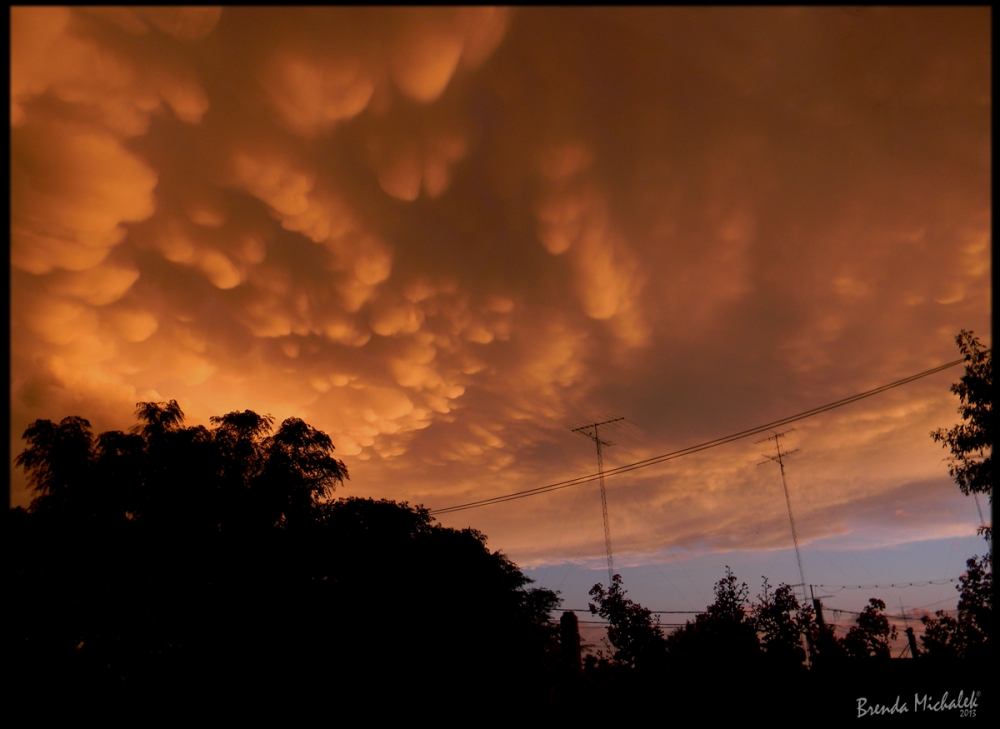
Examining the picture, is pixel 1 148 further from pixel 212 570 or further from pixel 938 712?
pixel 212 570

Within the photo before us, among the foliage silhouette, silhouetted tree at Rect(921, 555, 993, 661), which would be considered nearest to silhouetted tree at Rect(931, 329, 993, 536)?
silhouetted tree at Rect(921, 555, 993, 661)

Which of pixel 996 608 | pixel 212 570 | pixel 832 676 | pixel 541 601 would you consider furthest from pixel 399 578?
pixel 541 601

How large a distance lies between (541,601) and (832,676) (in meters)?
68.3

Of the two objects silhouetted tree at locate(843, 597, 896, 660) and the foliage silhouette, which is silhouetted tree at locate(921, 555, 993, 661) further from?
the foliage silhouette

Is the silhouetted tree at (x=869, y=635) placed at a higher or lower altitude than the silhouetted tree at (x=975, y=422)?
lower

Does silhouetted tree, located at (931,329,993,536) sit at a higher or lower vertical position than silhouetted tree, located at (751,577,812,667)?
higher

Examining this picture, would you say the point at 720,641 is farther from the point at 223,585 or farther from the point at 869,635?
the point at 223,585

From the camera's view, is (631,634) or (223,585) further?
(223,585)

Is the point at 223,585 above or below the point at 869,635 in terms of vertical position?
above

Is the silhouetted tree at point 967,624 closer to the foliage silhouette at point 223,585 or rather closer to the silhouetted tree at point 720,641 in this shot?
the silhouetted tree at point 720,641

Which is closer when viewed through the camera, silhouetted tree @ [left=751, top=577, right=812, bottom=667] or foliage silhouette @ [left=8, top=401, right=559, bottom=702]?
silhouetted tree @ [left=751, top=577, right=812, bottom=667]

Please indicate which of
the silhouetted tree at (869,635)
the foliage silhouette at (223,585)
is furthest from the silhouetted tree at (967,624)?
the foliage silhouette at (223,585)

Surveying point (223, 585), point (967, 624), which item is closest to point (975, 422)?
point (967, 624)

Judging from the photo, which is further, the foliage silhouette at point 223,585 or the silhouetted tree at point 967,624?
the foliage silhouette at point 223,585
